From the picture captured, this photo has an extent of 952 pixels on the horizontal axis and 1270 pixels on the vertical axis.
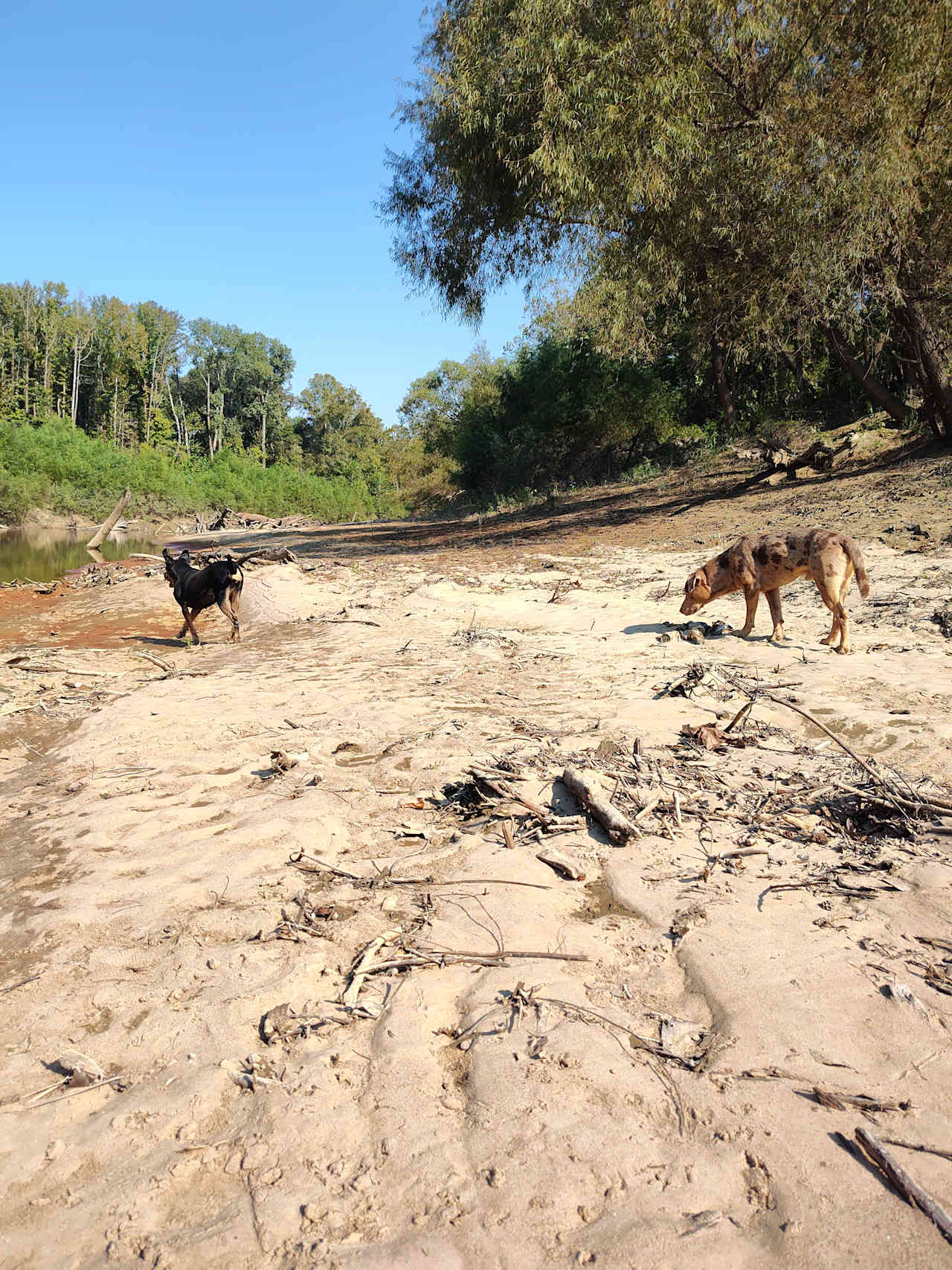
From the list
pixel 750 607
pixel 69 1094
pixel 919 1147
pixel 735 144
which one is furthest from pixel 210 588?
pixel 735 144

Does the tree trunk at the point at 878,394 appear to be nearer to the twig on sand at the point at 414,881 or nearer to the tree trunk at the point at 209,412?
the twig on sand at the point at 414,881

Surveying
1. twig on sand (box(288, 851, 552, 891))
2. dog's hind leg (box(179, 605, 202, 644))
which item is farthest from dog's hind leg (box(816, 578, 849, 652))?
dog's hind leg (box(179, 605, 202, 644))

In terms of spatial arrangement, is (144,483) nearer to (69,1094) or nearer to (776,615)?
(776,615)

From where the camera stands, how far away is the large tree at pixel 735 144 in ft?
41.5

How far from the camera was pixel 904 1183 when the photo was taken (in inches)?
79.3

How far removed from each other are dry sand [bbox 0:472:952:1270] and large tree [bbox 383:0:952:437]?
1033 centimetres

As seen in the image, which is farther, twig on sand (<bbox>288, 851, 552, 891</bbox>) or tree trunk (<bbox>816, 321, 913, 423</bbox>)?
tree trunk (<bbox>816, 321, 913, 423</bbox>)

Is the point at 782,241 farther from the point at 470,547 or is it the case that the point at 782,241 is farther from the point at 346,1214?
the point at 346,1214

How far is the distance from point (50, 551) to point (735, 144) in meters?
23.4

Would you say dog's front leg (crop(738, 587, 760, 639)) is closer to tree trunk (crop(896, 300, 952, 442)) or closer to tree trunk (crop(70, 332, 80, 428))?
tree trunk (crop(896, 300, 952, 442))

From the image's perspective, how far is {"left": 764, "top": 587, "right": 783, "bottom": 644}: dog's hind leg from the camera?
8227 millimetres

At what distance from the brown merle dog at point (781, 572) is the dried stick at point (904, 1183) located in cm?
599

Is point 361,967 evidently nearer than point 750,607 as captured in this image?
Yes

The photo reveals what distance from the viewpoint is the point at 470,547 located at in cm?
1820
